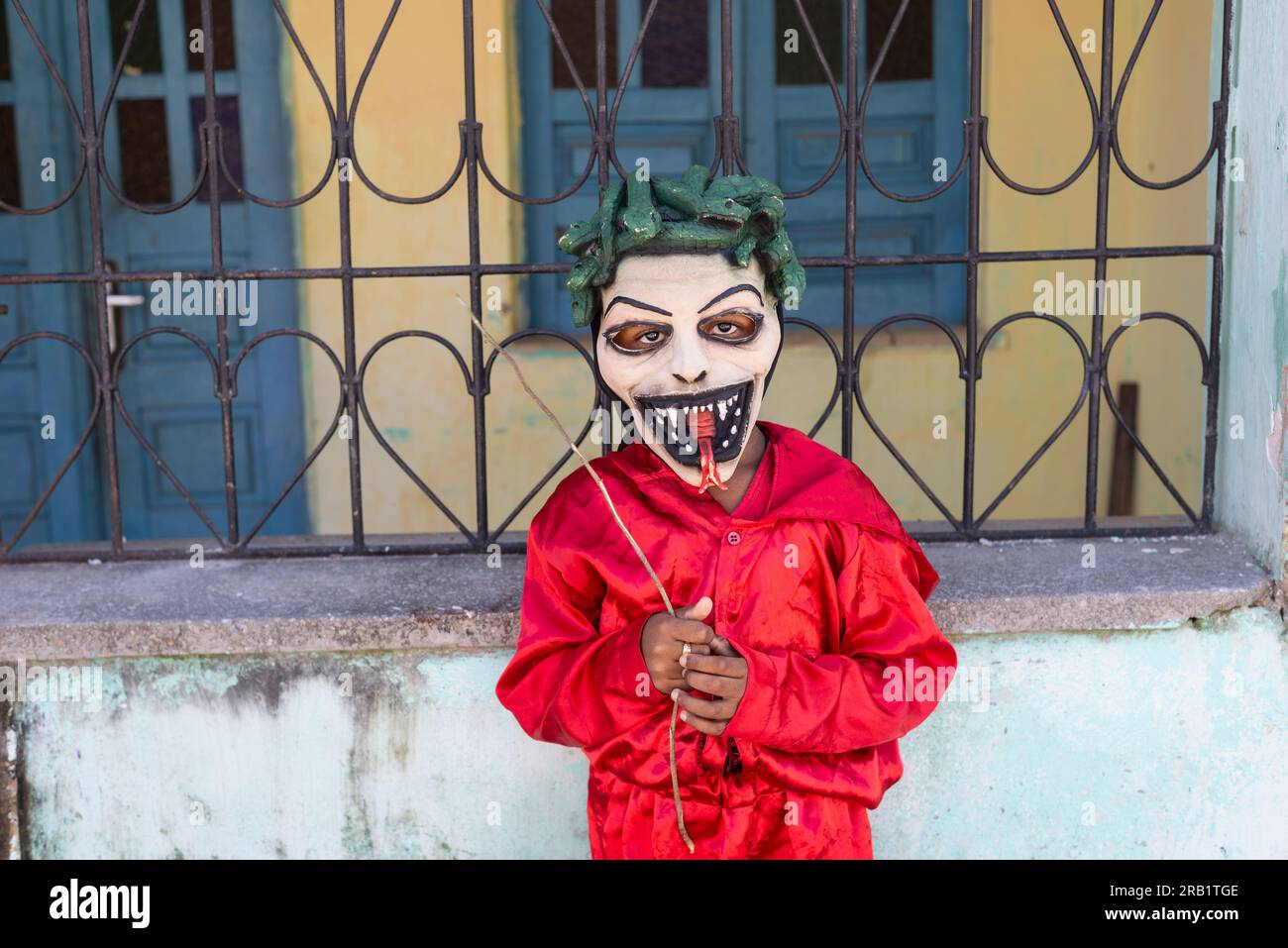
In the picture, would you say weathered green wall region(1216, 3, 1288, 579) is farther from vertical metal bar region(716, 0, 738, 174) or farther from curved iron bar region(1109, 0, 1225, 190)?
vertical metal bar region(716, 0, 738, 174)

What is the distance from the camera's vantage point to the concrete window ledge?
7.41 feet

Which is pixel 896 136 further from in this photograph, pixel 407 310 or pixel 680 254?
pixel 680 254

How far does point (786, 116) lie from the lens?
4242 millimetres

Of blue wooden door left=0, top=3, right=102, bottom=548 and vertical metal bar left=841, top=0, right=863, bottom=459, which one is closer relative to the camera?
vertical metal bar left=841, top=0, right=863, bottom=459

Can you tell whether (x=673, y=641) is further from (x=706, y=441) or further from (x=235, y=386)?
(x=235, y=386)

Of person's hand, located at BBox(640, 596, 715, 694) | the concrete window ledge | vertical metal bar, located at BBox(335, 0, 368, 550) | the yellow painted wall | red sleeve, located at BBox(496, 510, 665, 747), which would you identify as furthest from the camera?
the yellow painted wall

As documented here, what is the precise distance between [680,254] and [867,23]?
295 cm

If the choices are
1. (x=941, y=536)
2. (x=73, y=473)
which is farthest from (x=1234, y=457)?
(x=73, y=473)

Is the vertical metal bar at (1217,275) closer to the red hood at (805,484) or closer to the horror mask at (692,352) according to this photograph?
the red hood at (805,484)

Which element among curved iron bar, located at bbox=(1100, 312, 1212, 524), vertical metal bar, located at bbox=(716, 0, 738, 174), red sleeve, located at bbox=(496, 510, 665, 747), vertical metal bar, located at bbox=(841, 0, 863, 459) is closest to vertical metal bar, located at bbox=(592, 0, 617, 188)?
vertical metal bar, located at bbox=(716, 0, 738, 174)

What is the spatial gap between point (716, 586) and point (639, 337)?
39 centimetres

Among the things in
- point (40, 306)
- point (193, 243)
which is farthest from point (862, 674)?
point (40, 306)

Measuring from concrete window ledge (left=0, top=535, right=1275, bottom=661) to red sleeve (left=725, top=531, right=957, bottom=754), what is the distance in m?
0.45

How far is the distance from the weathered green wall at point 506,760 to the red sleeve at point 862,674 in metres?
0.54
